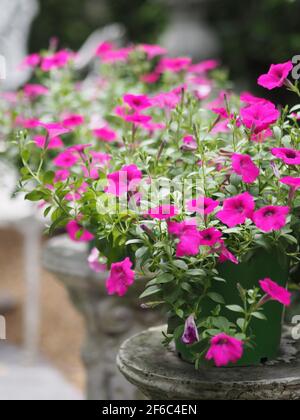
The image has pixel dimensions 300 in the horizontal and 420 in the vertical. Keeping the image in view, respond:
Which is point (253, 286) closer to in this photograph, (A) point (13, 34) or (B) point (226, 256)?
(B) point (226, 256)

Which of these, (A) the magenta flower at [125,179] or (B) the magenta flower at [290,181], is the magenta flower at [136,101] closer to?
(A) the magenta flower at [125,179]

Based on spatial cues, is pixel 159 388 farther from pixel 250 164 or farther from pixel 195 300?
pixel 250 164

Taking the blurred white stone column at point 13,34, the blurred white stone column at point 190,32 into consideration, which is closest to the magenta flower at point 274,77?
the blurred white stone column at point 13,34

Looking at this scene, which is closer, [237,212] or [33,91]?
[237,212]

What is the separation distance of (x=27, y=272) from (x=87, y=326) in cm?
151

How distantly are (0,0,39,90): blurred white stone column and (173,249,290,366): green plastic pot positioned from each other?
2646 millimetres

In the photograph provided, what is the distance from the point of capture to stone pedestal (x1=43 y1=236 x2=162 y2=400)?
2.48 meters

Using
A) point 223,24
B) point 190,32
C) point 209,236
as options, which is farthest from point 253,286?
point 223,24

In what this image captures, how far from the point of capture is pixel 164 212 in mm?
1317

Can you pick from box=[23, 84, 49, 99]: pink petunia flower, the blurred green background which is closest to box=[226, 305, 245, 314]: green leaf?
box=[23, 84, 49, 99]: pink petunia flower

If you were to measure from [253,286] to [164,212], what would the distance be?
0.24 meters

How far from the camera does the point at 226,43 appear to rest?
628 cm

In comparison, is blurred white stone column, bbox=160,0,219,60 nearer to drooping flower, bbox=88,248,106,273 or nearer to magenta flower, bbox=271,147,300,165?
drooping flower, bbox=88,248,106,273

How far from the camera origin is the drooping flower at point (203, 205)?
51.8 inches
